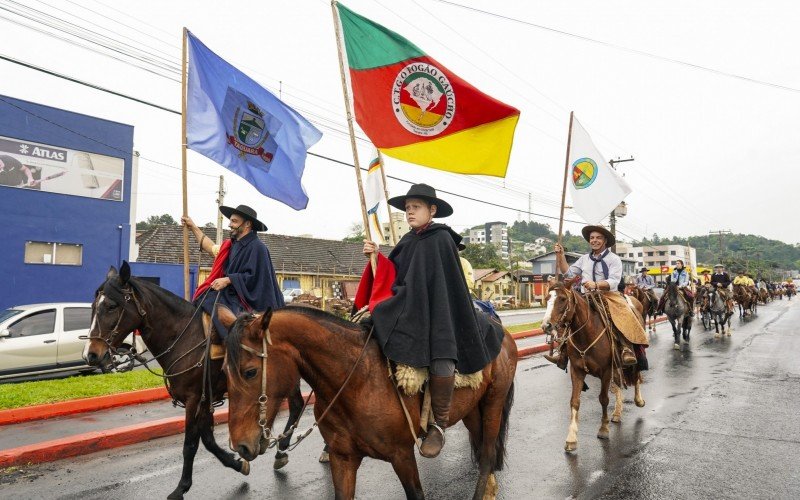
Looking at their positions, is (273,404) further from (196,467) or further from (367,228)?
(196,467)

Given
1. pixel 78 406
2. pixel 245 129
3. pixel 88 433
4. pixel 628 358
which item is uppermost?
pixel 245 129

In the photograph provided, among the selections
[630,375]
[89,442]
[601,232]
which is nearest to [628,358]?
[630,375]

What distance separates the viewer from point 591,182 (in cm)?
746

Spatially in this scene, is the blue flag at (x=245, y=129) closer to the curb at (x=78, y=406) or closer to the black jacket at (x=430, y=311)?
the black jacket at (x=430, y=311)

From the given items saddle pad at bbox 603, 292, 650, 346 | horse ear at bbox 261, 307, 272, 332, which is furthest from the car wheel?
saddle pad at bbox 603, 292, 650, 346

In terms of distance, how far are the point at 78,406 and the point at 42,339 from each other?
3130mm

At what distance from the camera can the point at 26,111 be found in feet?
61.1

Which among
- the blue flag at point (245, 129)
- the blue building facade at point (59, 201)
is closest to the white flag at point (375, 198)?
the blue flag at point (245, 129)

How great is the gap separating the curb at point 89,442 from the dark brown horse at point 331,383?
109 inches

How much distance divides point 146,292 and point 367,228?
2601mm

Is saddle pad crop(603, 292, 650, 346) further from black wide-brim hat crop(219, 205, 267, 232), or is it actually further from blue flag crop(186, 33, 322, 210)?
black wide-brim hat crop(219, 205, 267, 232)

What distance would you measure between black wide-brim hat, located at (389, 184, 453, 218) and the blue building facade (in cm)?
2024

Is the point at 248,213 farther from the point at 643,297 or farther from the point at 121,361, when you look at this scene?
the point at 643,297

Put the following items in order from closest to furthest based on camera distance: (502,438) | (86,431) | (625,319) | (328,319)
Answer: (328,319) < (502,438) < (86,431) < (625,319)
